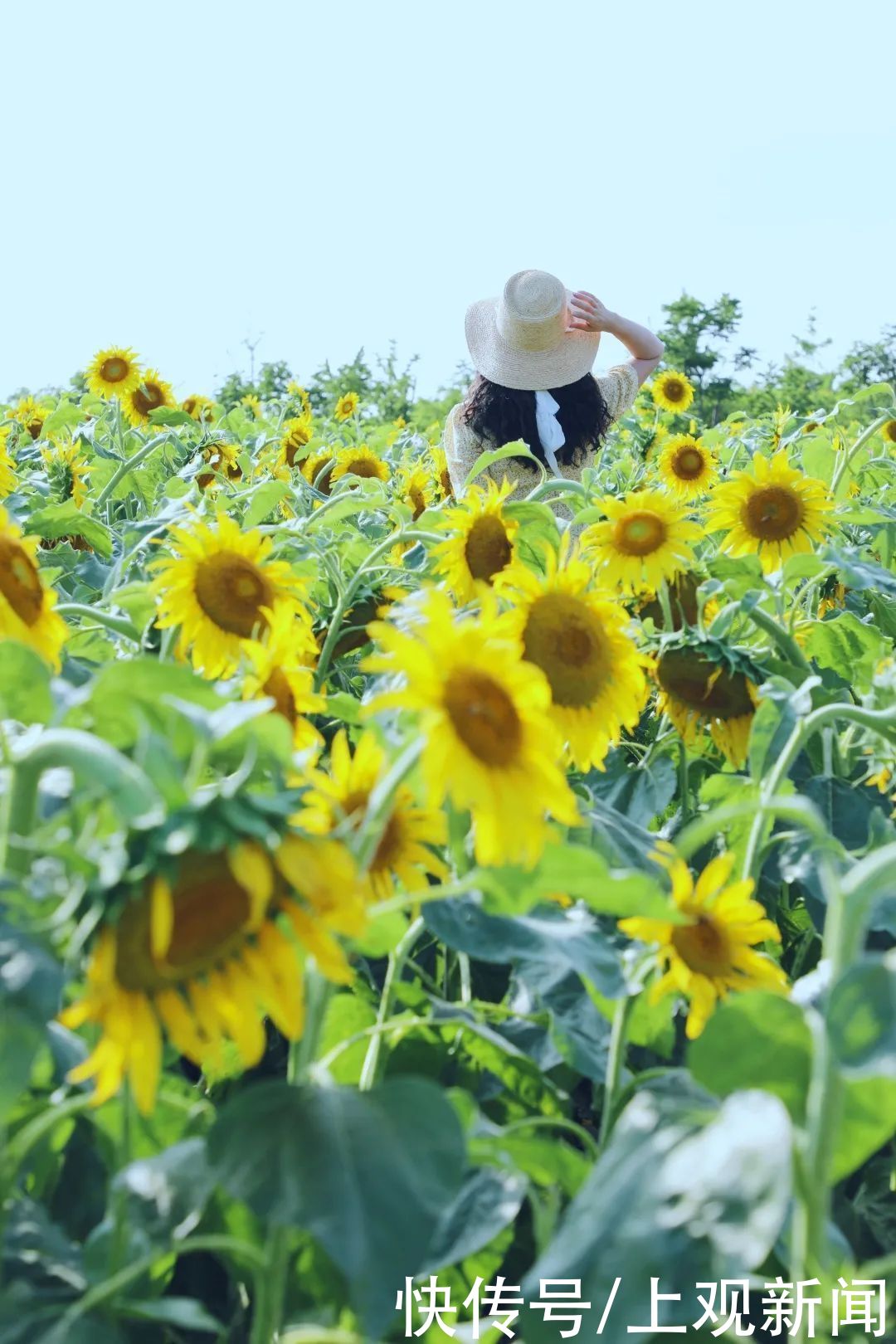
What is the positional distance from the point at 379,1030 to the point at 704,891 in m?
0.29

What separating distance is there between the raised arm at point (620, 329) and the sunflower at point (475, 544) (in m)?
1.99

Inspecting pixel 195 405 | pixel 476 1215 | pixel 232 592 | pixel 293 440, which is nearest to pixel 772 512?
pixel 232 592

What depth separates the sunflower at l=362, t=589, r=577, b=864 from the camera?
897 mm

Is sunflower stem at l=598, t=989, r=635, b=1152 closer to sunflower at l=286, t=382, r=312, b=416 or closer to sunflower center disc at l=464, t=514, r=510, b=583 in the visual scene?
sunflower center disc at l=464, t=514, r=510, b=583

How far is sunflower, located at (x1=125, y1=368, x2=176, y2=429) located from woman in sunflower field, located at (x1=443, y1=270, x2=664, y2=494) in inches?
64.2

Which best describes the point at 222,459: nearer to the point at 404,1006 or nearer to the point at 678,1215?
the point at 404,1006

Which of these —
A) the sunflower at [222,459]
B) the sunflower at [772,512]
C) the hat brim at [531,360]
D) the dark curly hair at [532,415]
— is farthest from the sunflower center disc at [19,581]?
the sunflower at [222,459]

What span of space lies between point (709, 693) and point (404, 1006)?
0.59 m

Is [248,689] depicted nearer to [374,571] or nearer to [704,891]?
[704,891]

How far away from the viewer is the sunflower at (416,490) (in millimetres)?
3656

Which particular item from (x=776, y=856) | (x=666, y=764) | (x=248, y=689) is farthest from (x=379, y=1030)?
(x=666, y=764)

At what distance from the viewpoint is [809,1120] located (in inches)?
31.7

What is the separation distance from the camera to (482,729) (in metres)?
0.92

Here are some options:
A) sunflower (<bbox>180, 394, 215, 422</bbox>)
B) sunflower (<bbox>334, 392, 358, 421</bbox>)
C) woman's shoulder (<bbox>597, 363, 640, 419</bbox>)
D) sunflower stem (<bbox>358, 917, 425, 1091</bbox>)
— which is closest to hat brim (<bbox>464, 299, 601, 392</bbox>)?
woman's shoulder (<bbox>597, 363, 640, 419</bbox>)
